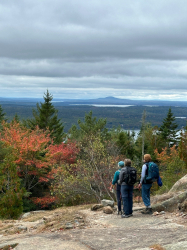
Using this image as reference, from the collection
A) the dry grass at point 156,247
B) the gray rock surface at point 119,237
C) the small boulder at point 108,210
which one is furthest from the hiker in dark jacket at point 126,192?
the dry grass at point 156,247

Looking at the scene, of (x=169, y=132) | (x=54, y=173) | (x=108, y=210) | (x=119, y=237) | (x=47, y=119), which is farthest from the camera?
(x=169, y=132)

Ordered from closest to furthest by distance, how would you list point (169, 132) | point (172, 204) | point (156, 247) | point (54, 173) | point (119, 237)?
point (156, 247)
point (119, 237)
point (172, 204)
point (54, 173)
point (169, 132)

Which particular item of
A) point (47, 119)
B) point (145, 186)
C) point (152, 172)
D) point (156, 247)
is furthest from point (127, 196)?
point (47, 119)

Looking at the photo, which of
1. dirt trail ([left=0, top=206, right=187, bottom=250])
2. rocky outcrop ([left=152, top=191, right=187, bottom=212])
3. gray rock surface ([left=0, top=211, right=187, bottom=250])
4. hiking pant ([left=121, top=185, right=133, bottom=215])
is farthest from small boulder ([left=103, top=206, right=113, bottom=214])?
rocky outcrop ([left=152, top=191, right=187, bottom=212])

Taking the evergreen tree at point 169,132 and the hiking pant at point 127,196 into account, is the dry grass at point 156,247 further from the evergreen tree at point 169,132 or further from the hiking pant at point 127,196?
the evergreen tree at point 169,132

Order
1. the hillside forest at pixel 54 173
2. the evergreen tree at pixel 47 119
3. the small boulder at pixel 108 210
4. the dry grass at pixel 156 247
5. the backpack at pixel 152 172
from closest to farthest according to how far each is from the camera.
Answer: the dry grass at pixel 156 247 → the backpack at pixel 152 172 → the small boulder at pixel 108 210 → the hillside forest at pixel 54 173 → the evergreen tree at pixel 47 119

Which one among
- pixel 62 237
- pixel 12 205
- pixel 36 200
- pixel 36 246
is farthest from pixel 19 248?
pixel 36 200

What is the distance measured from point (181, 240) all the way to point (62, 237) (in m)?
3.17

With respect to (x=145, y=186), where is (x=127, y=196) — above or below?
below

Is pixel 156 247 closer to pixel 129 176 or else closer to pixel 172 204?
pixel 129 176

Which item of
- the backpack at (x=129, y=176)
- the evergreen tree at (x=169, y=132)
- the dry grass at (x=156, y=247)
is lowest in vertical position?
the evergreen tree at (x=169, y=132)

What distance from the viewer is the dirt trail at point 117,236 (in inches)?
264

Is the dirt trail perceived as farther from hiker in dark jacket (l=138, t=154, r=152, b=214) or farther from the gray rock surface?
hiker in dark jacket (l=138, t=154, r=152, b=214)

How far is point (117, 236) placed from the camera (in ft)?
24.6
